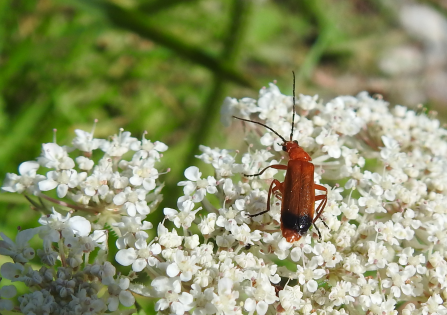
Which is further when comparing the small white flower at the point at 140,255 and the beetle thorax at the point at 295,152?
the beetle thorax at the point at 295,152

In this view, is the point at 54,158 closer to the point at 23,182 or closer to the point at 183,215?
the point at 23,182

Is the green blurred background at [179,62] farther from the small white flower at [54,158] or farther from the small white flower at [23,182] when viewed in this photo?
the small white flower at [54,158]

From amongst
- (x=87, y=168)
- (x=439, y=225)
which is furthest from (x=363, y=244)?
(x=87, y=168)

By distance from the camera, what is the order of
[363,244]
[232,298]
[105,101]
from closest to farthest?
[232,298]
[363,244]
[105,101]

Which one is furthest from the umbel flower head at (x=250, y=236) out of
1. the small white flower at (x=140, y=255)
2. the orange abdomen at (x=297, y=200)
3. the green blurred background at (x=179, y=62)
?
the green blurred background at (x=179, y=62)

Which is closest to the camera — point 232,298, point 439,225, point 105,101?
point 232,298

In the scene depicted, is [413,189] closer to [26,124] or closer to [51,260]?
[51,260]

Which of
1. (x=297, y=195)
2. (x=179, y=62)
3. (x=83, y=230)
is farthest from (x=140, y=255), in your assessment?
(x=179, y=62)
